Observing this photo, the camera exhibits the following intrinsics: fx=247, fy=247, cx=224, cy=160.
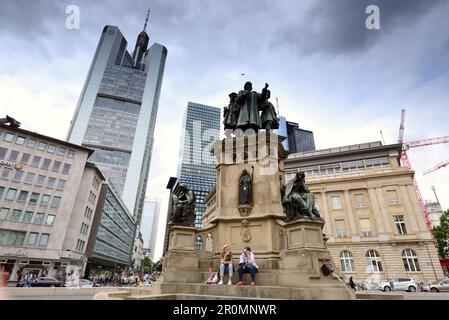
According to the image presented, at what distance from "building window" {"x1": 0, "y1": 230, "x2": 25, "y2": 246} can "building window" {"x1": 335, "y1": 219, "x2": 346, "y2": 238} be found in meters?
48.8

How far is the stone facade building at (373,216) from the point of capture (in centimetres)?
3394

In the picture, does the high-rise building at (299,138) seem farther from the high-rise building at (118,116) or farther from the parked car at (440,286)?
the parked car at (440,286)

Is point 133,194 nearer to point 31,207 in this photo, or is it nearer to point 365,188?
point 31,207

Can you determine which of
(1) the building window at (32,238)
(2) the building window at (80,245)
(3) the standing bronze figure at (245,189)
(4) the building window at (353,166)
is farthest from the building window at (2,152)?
(4) the building window at (353,166)

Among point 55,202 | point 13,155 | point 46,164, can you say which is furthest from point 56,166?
point 55,202

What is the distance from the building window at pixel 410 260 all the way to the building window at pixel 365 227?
4716 mm

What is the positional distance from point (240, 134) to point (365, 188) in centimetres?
3654

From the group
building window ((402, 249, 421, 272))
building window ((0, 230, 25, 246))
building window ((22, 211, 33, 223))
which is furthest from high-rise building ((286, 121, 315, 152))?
building window ((0, 230, 25, 246))

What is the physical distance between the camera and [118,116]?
14262cm

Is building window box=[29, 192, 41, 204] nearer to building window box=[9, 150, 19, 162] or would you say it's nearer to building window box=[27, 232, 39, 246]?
building window box=[27, 232, 39, 246]

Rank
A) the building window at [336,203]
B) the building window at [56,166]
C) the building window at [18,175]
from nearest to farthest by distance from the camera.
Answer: the building window at [18,175] → the building window at [336,203] → the building window at [56,166]

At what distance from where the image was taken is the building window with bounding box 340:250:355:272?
36.4 metres

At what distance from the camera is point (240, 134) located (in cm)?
1119

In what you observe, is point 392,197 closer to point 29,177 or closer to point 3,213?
point 29,177
